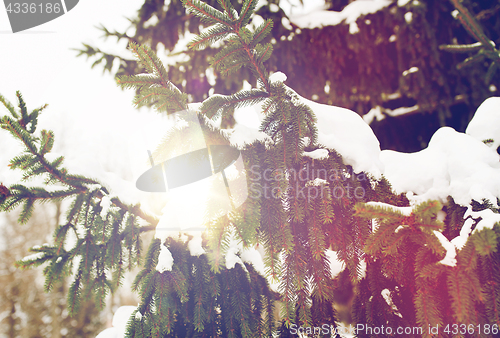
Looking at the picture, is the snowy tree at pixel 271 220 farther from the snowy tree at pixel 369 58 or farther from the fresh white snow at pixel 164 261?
the snowy tree at pixel 369 58

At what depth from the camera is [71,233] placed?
1464mm

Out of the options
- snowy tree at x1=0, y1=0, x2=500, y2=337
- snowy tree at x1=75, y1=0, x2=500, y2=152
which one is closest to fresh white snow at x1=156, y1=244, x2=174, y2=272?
snowy tree at x1=0, y1=0, x2=500, y2=337

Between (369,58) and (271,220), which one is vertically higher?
(369,58)

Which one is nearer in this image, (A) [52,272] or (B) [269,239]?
(B) [269,239]

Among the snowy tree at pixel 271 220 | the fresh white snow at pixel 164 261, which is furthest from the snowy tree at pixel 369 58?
the fresh white snow at pixel 164 261

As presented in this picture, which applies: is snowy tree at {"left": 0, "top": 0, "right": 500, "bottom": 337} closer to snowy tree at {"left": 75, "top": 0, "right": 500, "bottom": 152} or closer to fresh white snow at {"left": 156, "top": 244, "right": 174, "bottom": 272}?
fresh white snow at {"left": 156, "top": 244, "right": 174, "bottom": 272}

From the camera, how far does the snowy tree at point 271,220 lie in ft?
3.34

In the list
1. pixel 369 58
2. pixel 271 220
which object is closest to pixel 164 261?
pixel 271 220

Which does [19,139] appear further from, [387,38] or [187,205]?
[387,38]

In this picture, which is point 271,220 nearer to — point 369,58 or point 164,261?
point 164,261

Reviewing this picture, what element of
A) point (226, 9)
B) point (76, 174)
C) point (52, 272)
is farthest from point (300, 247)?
point (52, 272)

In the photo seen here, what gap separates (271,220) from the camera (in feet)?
3.93

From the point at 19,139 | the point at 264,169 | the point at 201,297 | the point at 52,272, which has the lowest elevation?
the point at 201,297

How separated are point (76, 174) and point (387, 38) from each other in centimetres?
396
